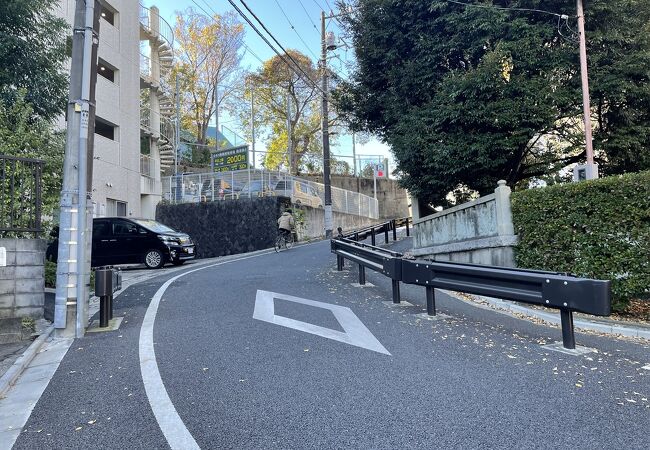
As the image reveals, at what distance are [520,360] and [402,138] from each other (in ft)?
30.7

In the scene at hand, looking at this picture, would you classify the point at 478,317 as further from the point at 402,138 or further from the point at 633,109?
the point at 633,109

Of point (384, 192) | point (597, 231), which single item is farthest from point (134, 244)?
point (384, 192)

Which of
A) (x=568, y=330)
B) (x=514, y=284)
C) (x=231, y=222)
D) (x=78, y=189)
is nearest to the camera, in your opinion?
(x=568, y=330)

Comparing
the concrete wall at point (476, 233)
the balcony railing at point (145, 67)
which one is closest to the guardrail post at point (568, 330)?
the concrete wall at point (476, 233)

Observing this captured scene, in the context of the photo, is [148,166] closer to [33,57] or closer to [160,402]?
[33,57]

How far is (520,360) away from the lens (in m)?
4.56

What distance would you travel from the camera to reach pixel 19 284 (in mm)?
5941

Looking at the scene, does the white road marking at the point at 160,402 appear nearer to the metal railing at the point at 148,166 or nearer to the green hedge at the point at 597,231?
the green hedge at the point at 597,231

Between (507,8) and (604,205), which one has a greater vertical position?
(507,8)

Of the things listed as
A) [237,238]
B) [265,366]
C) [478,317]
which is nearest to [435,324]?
[478,317]

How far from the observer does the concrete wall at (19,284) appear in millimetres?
5820

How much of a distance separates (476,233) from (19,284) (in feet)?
27.1

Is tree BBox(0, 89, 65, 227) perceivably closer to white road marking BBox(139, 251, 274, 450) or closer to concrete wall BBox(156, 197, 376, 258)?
white road marking BBox(139, 251, 274, 450)

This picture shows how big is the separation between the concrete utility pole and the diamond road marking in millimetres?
2424
